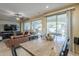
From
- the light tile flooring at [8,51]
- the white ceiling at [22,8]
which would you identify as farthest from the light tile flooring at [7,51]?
the white ceiling at [22,8]

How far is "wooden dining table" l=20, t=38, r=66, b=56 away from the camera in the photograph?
2.77 meters

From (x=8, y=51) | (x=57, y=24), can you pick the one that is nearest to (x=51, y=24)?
(x=57, y=24)

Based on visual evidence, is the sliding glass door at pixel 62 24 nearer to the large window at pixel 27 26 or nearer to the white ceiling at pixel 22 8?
the white ceiling at pixel 22 8

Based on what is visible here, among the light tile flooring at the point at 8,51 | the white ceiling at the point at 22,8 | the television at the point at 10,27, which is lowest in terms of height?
the light tile flooring at the point at 8,51

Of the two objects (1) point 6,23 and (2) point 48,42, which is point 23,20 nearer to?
(1) point 6,23

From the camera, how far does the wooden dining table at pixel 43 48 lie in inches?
109

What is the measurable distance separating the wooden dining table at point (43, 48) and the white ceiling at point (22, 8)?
28.5 inches

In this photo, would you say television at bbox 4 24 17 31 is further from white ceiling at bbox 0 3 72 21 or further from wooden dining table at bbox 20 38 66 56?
wooden dining table at bbox 20 38 66 56

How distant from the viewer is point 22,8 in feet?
8.98

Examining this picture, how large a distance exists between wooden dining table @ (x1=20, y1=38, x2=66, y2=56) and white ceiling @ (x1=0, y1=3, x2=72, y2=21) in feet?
2.37

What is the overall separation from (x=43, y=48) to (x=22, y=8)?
3.52ft

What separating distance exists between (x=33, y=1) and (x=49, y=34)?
2.89 ft

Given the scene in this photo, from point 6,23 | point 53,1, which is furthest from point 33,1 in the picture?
point 6,23

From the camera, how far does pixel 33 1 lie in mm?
2740
